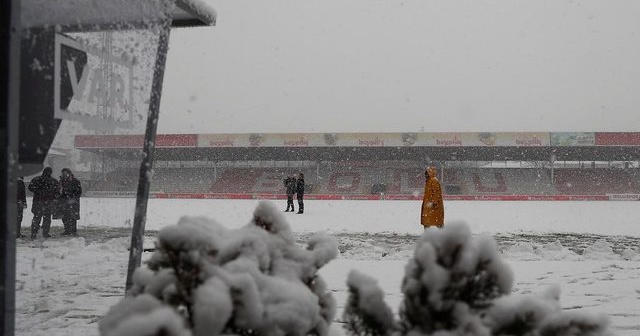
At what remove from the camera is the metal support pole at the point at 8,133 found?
183cm

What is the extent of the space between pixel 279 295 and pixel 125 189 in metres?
2.03

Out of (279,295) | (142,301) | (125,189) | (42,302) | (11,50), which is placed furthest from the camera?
(125,189)

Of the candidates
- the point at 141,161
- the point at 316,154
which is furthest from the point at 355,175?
the point at 141,161

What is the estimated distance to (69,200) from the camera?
265cm

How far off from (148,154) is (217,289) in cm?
221

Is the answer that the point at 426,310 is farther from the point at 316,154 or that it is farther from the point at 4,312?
the point at 316,154

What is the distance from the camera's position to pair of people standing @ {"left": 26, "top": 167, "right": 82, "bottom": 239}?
247 centimetres

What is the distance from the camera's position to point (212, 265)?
1.22 metres

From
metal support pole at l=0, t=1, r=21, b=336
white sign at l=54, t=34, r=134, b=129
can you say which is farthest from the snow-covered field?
white sign at l=54, t=34, r=134, b=129

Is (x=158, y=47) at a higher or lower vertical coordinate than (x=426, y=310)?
higher

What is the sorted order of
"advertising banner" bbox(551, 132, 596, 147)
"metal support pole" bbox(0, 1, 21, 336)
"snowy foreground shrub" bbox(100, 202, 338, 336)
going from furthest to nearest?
"advertising banner" bbox(551, 132, 596, 147) < "metal support pole" bbox(0, 1, 21, 336) < "snowy foreground shrub" bbox(100, 202, 338, 336)

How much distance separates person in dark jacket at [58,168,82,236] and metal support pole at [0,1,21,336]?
644 millimetres

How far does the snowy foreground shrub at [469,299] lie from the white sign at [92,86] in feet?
5.59

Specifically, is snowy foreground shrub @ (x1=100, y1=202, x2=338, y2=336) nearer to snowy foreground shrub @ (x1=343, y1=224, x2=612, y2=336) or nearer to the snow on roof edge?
snowy foreground shrub @ (x1=343, y1=224, x2=612, y2=336)
